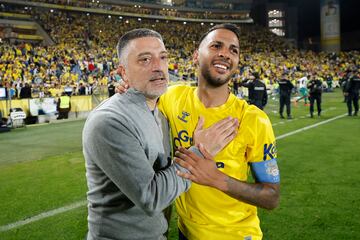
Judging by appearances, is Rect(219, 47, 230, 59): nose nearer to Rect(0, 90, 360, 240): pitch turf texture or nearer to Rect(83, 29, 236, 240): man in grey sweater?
Rect(83, 29, 236, 240): man in grey sweater

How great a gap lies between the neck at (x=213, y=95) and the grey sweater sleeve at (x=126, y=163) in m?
0.92

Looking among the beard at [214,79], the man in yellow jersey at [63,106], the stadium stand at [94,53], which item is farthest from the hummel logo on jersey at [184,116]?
the stadium stand at [94,53]

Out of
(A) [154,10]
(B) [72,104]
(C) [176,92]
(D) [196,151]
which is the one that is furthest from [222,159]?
(A) [154,10]

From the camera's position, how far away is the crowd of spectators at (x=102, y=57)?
22359mm

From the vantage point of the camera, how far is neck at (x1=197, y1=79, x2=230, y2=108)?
2.57m

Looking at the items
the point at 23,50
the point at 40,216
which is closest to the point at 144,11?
the point at 23,50

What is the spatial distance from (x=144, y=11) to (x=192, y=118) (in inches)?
1898

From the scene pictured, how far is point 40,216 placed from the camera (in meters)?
4.87

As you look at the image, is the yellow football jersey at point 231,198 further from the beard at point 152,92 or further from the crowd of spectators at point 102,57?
the crowd of spectators at point 102,57

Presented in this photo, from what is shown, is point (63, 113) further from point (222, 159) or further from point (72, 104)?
point (222, 159)

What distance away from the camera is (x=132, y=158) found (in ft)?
5.67

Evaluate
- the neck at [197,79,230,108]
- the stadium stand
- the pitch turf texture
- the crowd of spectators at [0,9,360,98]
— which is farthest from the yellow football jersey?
the stadium stand

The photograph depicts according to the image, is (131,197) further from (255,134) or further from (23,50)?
(23,50)

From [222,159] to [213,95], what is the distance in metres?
0.50
